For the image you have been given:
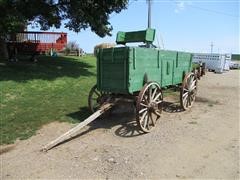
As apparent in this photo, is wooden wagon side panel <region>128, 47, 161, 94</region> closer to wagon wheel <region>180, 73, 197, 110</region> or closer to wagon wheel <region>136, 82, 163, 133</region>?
wagon wheel <region>136, 82, 163, 133</region>

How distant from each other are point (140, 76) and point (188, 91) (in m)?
2.38

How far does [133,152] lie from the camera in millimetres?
6406

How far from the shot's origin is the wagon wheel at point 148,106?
7.25 m

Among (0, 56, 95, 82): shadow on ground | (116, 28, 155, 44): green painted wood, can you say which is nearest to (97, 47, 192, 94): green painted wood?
(116, 28, 155, 44): green painted wood

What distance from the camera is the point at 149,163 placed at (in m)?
5.88

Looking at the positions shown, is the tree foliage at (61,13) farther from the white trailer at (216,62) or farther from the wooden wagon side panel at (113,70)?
the white trailer at (216,62)

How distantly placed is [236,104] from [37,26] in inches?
466

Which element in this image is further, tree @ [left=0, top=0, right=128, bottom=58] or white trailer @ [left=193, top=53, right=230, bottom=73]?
white trailer @ [left=193, top=53, right=230, bottom=73]

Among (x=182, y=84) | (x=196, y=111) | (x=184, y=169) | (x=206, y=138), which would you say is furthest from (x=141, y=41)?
(x=184, y=169)

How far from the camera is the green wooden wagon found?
7.35 metres

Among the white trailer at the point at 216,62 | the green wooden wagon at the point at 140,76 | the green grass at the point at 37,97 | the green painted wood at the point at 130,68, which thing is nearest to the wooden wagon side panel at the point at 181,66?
the green wooden wagon at the point at 140,76

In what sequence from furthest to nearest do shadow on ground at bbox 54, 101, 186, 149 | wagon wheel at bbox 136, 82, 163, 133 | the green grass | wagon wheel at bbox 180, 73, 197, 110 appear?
1. wagon wheel at bbox 180, 73, 197, 110
2. the green grass
3. shadow on ground at bbox 54, 101, 186, 149
4. wagon wheel at bbox 136, 82, 163, 133

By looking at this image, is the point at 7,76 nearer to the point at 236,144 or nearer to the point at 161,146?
the point at 161,146

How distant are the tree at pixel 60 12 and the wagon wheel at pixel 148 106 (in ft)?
23.8
